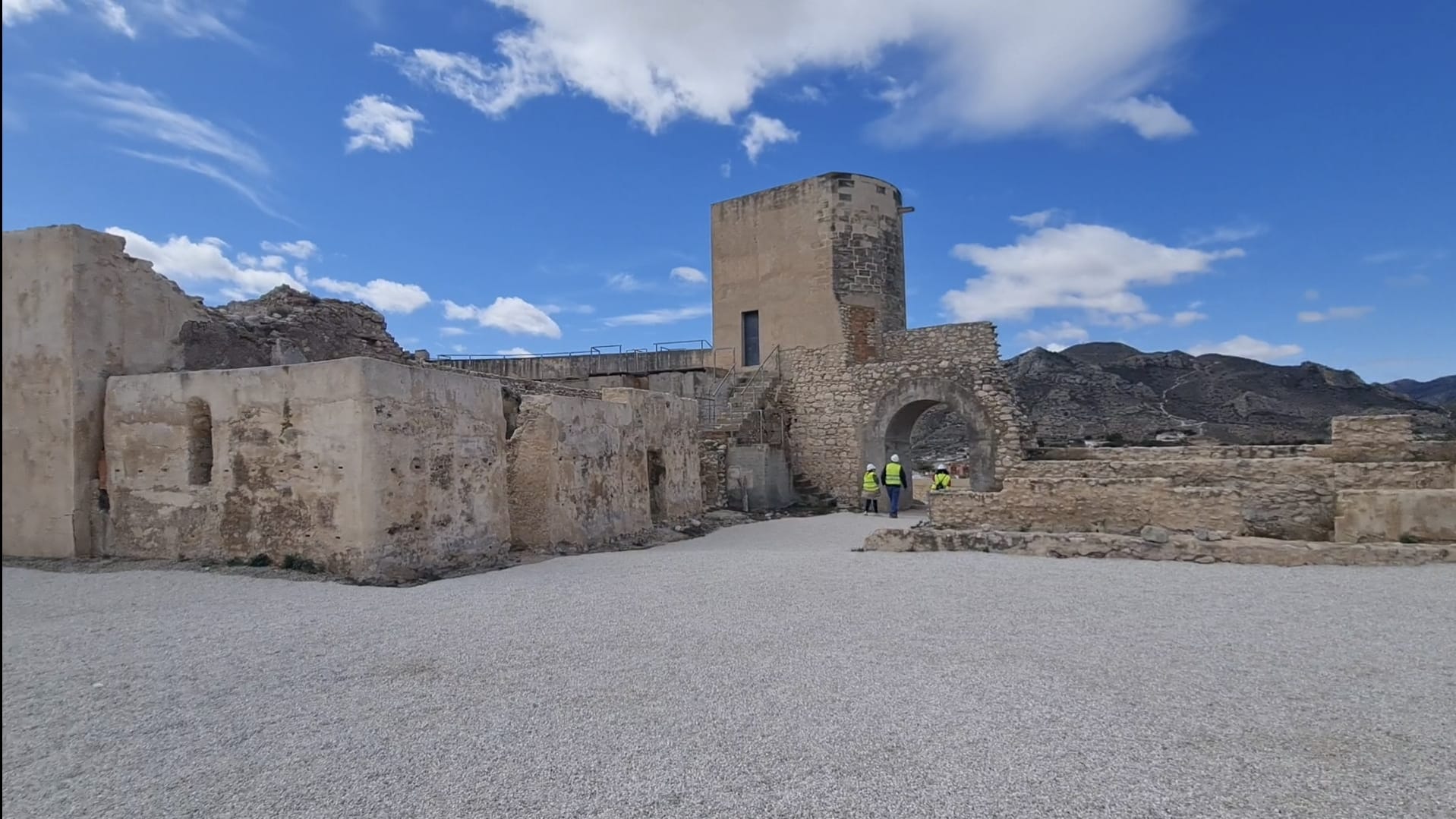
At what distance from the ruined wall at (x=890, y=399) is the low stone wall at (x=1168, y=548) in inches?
295

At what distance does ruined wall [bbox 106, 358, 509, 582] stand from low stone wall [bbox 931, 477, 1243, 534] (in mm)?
7154

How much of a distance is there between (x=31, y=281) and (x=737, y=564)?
7465 millimetres

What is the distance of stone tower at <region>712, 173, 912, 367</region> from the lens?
72.0ft

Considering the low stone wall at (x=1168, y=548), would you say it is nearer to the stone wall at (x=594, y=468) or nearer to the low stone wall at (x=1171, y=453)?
the stone wall at (x=594, y=468)

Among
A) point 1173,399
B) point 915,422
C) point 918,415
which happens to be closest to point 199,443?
point 915,422

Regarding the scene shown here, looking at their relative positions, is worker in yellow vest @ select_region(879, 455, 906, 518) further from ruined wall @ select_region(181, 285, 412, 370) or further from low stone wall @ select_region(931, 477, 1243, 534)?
ruined wall @ select_region(181, 285, 412, 370)

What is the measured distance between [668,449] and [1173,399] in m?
27.2

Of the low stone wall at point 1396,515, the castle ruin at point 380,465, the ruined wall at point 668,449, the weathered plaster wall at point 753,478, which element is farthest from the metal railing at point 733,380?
the low stone wall at point 1396,515

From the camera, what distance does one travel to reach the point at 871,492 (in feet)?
58.9

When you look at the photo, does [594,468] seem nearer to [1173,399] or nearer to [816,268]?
[816,268]

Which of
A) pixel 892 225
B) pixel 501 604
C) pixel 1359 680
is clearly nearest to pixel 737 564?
pixel 501 604

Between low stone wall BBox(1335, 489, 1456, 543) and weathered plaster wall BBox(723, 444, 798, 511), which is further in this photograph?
weathered plaster wall BBox(723, 444, 798, 511)

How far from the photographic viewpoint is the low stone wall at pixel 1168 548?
27.5ft

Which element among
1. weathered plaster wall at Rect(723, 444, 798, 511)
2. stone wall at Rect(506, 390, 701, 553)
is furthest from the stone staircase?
stone wall at Rect(506, 390, 701, 553)
